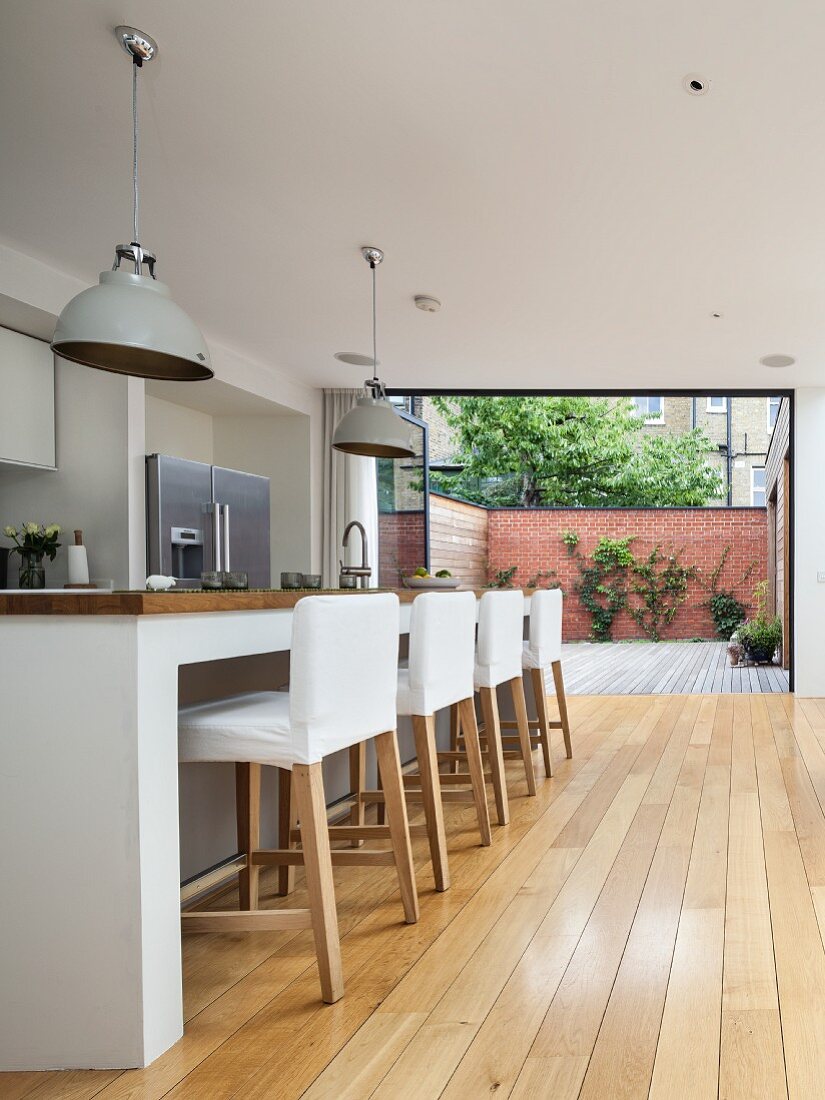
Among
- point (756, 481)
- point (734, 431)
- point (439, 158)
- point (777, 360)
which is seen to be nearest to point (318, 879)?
point (439, 158)

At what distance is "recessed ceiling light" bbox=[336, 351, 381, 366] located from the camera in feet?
19.4

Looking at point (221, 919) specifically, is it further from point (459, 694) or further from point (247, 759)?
point (459, 694)

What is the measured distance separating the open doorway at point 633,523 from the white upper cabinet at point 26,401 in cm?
328

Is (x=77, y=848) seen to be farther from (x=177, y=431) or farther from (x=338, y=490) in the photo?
(x=338, y=490)

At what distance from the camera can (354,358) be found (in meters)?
6.05

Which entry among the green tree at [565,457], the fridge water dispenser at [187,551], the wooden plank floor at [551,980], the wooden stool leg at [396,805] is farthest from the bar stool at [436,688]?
the green tree at [565,457]

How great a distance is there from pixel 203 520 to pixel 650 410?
14862 millimetres

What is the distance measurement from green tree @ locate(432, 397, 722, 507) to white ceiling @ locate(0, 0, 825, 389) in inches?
474

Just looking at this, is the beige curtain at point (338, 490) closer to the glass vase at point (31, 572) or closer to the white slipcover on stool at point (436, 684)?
the glass vase at point (31, 572)

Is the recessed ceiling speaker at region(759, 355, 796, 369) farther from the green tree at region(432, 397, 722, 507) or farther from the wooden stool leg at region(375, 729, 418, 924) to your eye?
the green tree at region(432, 397, 722, 507)

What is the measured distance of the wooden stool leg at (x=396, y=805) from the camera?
242 cm

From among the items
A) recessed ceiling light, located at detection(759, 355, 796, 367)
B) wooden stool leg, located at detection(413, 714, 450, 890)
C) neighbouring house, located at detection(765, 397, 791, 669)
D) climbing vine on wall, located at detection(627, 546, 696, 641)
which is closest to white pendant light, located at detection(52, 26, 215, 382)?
wooden stool leg, located at detection(413, 714, 450, 890)

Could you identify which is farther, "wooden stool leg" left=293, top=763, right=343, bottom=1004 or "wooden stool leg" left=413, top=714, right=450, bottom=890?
"wooden stool leg" left=413, top=714, right=450, bottom=890

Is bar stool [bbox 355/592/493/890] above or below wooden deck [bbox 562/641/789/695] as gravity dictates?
above
